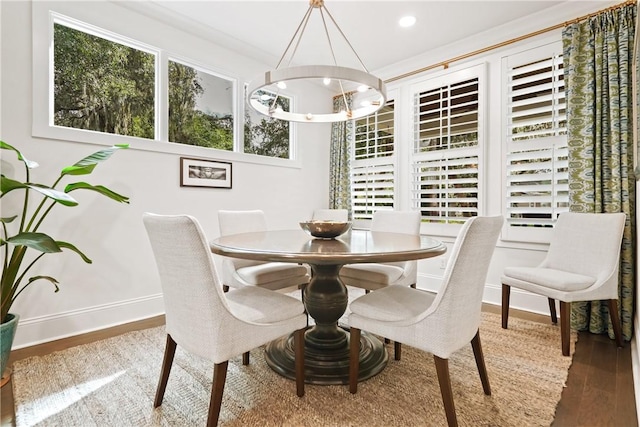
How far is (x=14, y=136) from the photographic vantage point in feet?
7.37

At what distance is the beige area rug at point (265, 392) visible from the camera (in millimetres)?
1493

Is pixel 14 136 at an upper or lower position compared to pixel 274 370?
upper

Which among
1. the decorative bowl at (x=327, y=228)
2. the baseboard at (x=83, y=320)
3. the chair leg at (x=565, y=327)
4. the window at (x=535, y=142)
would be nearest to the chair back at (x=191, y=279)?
the decorative bowl at (x=327, y=228)

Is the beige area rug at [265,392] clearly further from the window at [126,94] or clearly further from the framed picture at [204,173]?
the window at [126,94]

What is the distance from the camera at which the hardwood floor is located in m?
1.51

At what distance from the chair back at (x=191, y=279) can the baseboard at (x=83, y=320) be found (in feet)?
5.58

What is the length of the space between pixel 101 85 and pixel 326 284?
252 cm

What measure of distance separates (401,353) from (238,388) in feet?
3.49

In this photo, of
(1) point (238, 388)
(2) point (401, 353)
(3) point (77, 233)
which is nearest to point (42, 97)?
(3) point (77, 233)

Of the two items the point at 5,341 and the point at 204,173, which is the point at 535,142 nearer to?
the point at 204,173

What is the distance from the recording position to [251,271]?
7.95 ft

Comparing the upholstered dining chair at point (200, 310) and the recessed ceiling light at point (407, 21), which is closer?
the upholstered dining chair at point (200, 310)

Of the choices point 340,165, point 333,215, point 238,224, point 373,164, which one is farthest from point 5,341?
point 373,164

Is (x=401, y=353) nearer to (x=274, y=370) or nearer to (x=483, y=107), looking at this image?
(x=274, y=370)
